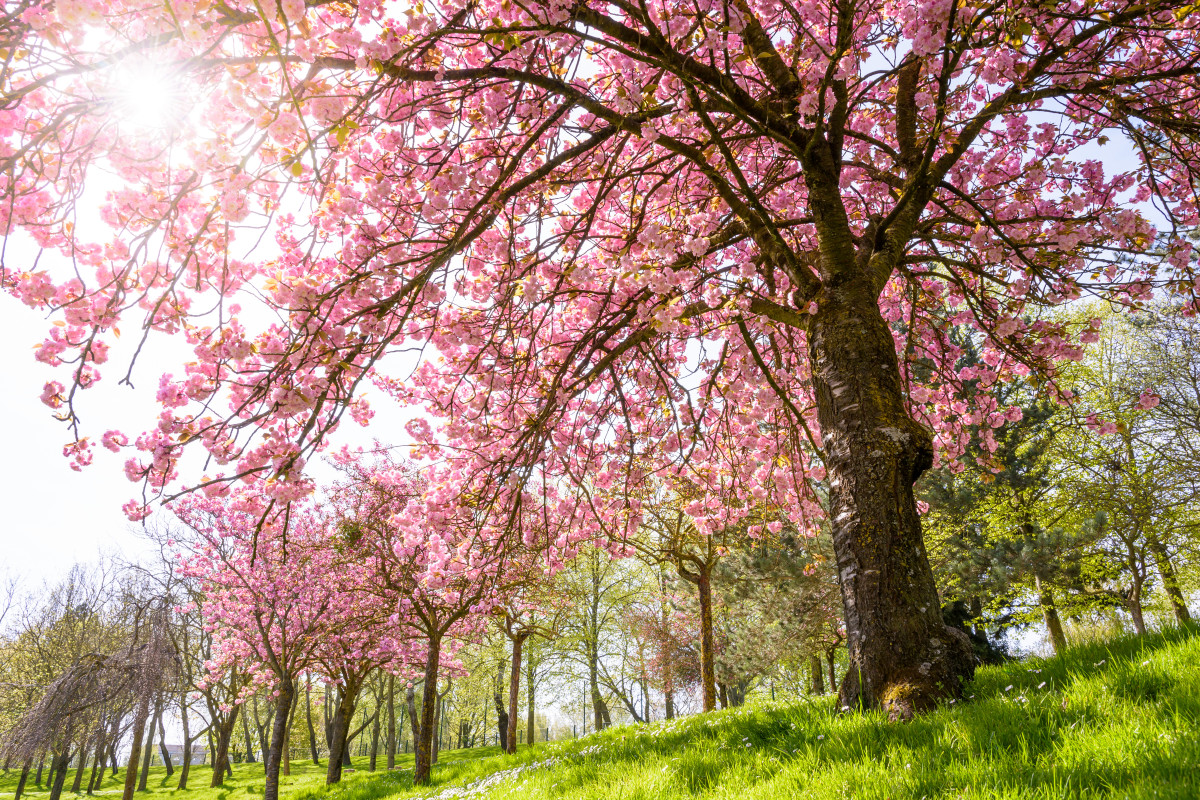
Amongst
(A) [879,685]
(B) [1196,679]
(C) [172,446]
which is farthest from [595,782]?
(C) [172,446]

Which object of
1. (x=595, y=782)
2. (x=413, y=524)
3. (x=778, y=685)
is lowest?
(x=778, y=685)

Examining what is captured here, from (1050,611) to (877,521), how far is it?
52.5ft

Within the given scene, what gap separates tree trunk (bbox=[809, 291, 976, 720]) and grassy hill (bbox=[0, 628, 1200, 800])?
24cm

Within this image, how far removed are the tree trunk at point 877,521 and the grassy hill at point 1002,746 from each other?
0.24 meters

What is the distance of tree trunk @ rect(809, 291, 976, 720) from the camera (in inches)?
131

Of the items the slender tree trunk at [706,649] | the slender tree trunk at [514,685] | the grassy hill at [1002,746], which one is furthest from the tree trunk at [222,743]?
the grassy hill at [1002,746]

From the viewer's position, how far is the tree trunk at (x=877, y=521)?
3.34 meters

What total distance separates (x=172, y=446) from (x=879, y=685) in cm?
478

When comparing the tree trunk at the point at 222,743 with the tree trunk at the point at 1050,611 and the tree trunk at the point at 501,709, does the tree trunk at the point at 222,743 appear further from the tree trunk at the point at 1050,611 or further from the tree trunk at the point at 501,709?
the tree trunk at the point at 1050,611

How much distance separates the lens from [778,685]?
109ft

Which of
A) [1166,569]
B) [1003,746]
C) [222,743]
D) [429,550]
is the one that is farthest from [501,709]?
[1003,746]

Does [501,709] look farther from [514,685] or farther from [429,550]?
[429,550]

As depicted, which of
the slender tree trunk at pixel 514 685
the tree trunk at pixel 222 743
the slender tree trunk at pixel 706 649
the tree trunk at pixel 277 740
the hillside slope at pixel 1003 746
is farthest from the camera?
the tree trunk at pixel 222 743

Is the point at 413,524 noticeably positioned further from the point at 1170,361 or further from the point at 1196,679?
the point at 1170,361
